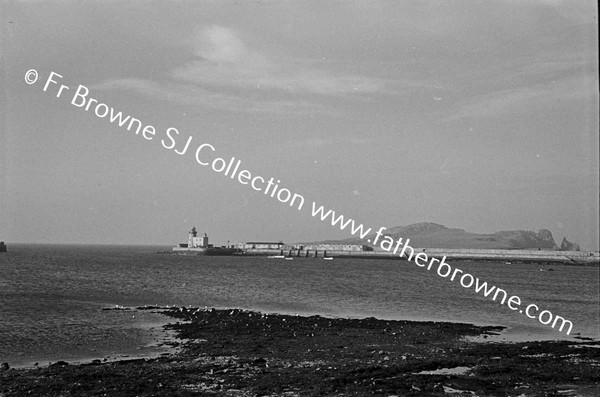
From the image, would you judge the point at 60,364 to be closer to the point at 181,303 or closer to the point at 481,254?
the point at 181,303

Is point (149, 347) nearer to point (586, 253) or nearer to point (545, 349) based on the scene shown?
point (545, 349)

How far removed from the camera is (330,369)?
1888 centimetres

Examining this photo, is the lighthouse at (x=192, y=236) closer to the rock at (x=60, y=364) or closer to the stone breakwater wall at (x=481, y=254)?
the stone breakwater wall at (x=481, y=254)

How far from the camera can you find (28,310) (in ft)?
121

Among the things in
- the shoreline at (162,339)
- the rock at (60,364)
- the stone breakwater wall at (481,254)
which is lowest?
the rock at (60,364)

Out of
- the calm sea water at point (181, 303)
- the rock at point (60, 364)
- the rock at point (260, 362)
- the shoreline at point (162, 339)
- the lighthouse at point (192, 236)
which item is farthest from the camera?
the lighthouse at point (192, 236)

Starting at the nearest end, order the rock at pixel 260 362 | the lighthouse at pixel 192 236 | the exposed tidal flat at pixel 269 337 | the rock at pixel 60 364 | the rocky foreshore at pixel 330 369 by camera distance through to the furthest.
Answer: the rocky foreshore at pixel 330 369 < the exposed tidal flat at pixel 269 337 < the rock at pixel 60 364 < the rock at pixel 260 362 < the lighthouse at pixel 192 236

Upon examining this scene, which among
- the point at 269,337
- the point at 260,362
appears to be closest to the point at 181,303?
the point at 269,337

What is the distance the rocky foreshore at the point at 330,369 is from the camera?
53.3ft

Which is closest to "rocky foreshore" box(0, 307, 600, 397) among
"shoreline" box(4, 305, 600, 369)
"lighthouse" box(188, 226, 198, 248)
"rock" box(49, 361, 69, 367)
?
"rock" box(49, 361, 69, 367)

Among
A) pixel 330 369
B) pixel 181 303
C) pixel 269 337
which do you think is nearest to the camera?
pixel 330 369

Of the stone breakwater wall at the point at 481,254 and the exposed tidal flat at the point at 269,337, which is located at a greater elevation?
the stone breakwater wall at the point at 481,254

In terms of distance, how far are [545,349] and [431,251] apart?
15858 centimetres

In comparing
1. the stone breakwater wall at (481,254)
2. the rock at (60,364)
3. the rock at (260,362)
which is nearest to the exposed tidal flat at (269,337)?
the rock at (260,362)
